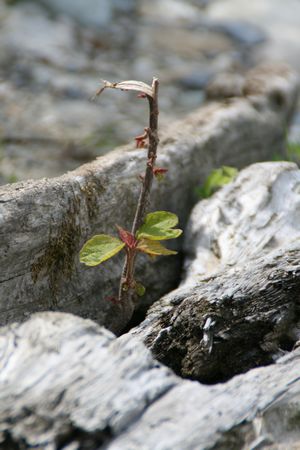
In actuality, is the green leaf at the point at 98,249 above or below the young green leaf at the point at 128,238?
below

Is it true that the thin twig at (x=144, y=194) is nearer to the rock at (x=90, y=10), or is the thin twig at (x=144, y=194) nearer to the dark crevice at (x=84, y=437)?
the dark crevice at (x=84, y=437)

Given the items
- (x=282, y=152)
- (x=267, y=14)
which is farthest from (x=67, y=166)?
(x=267, y=14)

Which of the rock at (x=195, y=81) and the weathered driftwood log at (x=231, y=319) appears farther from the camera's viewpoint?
the rock at (x=195, y=81)

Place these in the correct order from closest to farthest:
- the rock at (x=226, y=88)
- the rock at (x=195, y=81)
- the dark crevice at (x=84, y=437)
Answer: the dark crevice at (x=84, y=437) → the rock at (x=226, y=88) → the rock at (x=195, y=81)

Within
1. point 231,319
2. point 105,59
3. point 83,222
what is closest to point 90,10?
point 105,59

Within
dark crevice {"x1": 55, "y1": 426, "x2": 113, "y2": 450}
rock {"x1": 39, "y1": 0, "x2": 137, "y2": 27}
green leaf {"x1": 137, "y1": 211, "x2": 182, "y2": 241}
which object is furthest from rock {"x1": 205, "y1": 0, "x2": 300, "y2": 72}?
dark crevice {"x1": 55, "y1": 426, "x2": 113, "y2": 450}

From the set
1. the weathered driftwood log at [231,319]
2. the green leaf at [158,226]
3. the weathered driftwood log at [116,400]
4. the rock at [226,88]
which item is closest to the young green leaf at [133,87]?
the green leaf at [158,226]

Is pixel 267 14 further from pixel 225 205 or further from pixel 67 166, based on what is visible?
pixel 225 205

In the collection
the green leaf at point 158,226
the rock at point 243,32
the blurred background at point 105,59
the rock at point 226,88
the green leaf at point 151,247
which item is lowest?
the blurred background at point 105,59
